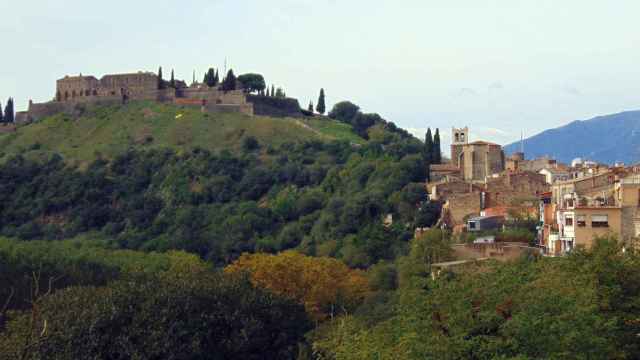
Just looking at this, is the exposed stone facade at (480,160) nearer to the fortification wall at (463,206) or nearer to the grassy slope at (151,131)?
the fortification wall at (463,206)

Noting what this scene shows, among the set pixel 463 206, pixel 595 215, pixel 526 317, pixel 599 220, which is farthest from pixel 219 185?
pixel 526 317

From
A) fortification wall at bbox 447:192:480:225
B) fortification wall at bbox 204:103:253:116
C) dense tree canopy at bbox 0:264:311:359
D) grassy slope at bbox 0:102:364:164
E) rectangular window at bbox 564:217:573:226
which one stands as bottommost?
dense tree canopy at bbox 0:264:311:359

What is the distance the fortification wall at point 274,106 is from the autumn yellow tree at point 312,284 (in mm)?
68092

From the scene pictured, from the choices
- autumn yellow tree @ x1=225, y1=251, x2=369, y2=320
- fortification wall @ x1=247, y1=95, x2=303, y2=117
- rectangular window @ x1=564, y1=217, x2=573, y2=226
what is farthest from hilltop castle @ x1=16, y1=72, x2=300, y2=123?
rectangular window @ x1=564, y1=217, x2=573, y2=226

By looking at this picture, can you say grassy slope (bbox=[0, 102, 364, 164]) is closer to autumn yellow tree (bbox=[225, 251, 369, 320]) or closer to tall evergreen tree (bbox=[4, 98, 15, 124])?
tall evergreen tree (bbox=[4, 98, 15, 124])

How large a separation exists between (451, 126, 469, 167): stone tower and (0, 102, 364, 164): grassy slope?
2354cm

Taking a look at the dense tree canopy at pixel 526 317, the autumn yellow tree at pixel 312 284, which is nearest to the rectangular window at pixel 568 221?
the autumn yellow tree at pixel 312 284

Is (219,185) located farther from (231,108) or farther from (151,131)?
(151,131)

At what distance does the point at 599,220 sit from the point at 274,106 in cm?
8308

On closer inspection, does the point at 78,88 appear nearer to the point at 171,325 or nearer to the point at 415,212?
the point at 415,212

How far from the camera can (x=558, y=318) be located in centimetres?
4016

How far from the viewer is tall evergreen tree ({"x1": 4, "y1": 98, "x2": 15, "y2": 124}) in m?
159

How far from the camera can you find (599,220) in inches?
2648

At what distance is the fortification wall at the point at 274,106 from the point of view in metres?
145
